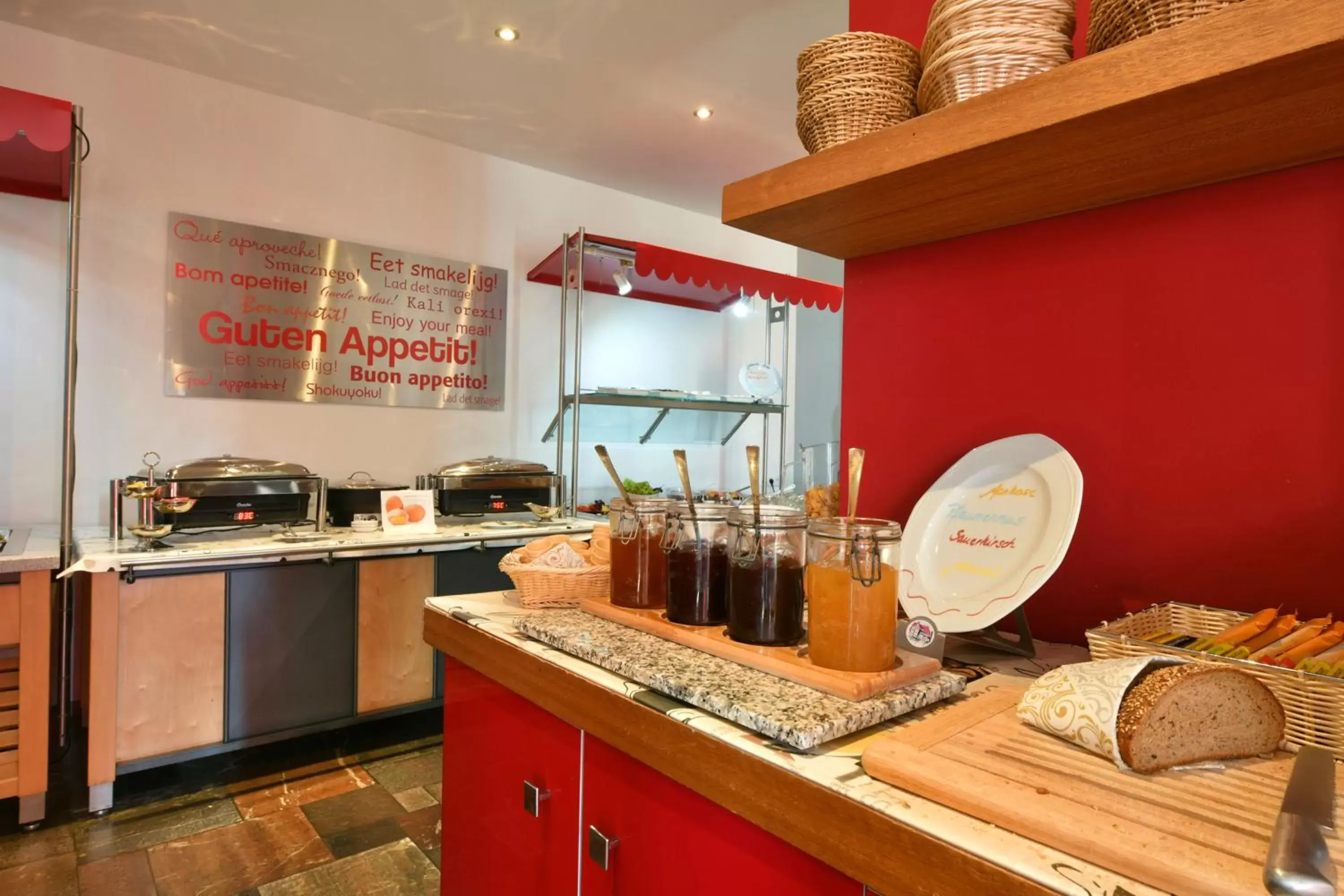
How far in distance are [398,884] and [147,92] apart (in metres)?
3.08

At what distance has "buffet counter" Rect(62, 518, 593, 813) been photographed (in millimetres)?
2324

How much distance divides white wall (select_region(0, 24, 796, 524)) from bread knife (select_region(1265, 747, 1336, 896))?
3502mm

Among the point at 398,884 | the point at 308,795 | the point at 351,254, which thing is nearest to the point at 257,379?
the point at 351,254

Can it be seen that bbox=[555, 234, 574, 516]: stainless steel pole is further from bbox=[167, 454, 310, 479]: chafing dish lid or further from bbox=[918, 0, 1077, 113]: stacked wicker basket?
bbox=[918, 0, 1077, 113]: stacked wicker basket

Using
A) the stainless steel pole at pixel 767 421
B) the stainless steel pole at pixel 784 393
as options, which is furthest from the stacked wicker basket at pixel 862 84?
the stainless steel pole at pixel 767 421

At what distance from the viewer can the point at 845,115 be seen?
1194 mm

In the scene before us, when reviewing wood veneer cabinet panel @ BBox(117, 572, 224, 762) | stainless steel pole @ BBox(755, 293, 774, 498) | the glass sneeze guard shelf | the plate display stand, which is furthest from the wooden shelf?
stainless steel pole @ BBox(755, 293, 774, 498)

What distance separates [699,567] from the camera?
1198 mm

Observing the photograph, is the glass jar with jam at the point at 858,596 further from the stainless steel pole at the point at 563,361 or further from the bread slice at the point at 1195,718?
the stainless steel pole at the point at 563,361

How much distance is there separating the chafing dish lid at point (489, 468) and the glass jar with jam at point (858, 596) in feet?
8.46

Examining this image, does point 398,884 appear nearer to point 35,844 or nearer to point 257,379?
point 35,844

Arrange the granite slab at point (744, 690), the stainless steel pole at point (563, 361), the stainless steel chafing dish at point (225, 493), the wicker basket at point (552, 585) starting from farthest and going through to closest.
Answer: the stainless steel pole at point (563, 361)
the stainless steel chafing dish at point (225, 493)
the wicker basket at point (552, 585)
the granite slab at point (744, 690)

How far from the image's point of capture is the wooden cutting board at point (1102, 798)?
22.3 inches

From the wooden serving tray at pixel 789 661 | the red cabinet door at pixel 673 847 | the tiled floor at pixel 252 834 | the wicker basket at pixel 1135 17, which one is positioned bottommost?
the tiled floor at pixel 252 834
